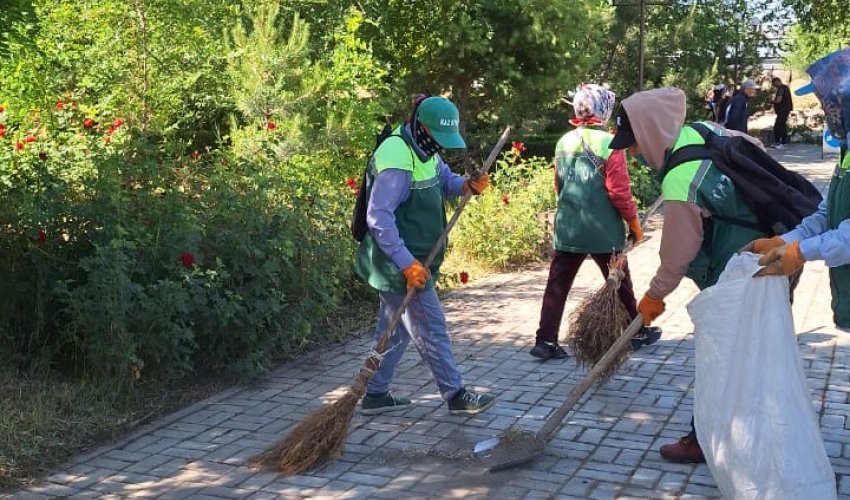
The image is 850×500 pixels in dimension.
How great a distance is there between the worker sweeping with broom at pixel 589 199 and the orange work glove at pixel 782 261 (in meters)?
2.22

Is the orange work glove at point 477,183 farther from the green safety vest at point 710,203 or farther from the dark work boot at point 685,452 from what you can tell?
the dark work boot at point 685,452

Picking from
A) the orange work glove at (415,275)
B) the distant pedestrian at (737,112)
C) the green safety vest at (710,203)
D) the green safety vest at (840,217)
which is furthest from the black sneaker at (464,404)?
the distant pedestrian at (737,112)

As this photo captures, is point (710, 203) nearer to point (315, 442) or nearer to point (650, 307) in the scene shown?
point (650, 307)

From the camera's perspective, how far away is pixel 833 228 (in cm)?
354

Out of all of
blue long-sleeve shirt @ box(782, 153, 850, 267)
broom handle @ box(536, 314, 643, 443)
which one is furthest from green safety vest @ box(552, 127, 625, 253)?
blue long-sleeve shirt @ box(782, 153, 850, 267)

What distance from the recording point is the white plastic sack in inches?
136

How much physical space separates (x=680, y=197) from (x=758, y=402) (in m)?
0.88

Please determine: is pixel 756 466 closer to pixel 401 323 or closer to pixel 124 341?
pixel 401 323

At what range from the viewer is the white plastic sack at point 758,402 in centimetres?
346

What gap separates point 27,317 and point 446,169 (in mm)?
2513

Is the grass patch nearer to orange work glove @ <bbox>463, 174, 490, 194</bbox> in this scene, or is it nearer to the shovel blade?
the shovel blade

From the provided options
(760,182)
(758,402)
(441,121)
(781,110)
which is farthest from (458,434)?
(781,110)

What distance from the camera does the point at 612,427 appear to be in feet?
15.7

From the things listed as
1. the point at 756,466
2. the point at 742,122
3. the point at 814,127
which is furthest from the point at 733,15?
the point at 756,466
